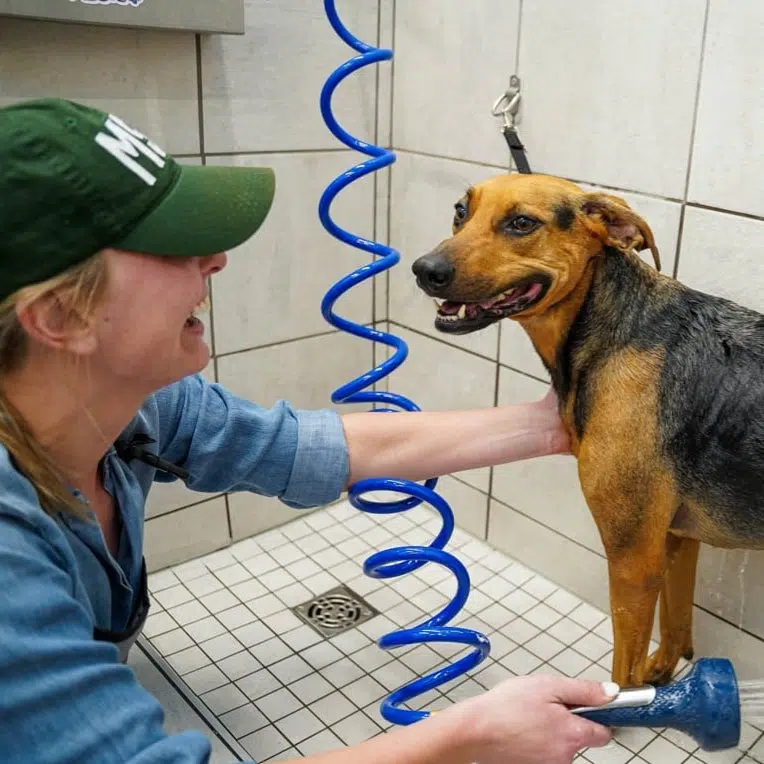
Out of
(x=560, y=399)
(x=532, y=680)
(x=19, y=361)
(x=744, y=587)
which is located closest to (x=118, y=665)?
Answer: (x=19, y=361)

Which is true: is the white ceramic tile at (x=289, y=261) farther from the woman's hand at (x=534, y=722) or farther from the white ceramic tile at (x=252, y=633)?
the woman's hand at (x=534, y=722)

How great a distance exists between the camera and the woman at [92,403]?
2.47 ft

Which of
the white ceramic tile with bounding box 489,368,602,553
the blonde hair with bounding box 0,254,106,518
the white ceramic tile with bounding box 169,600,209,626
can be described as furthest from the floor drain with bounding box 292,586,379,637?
the blonde hair with bounding box 0,254,106,518

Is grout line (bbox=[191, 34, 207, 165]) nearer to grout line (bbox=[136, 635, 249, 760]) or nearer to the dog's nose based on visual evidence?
the dog's nose

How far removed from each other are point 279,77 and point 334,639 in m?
1.27

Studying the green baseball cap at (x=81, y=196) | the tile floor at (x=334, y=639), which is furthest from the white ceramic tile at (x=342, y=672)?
the green baseball cap at (x=81, y=196)

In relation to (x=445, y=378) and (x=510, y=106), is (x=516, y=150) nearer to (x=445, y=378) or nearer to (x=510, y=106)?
(x=510, y=106)

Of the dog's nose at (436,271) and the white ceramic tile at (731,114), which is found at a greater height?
the white ceramic tile at (731,114)

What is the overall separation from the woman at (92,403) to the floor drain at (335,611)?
27.7 inches

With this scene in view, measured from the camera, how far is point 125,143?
81 cm

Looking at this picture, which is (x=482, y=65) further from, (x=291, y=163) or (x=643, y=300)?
(x=643, y=300)

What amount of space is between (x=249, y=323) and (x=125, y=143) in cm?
112

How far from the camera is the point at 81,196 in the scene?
0.77 meters

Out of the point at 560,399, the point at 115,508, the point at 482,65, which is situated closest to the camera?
the point at 115,508
